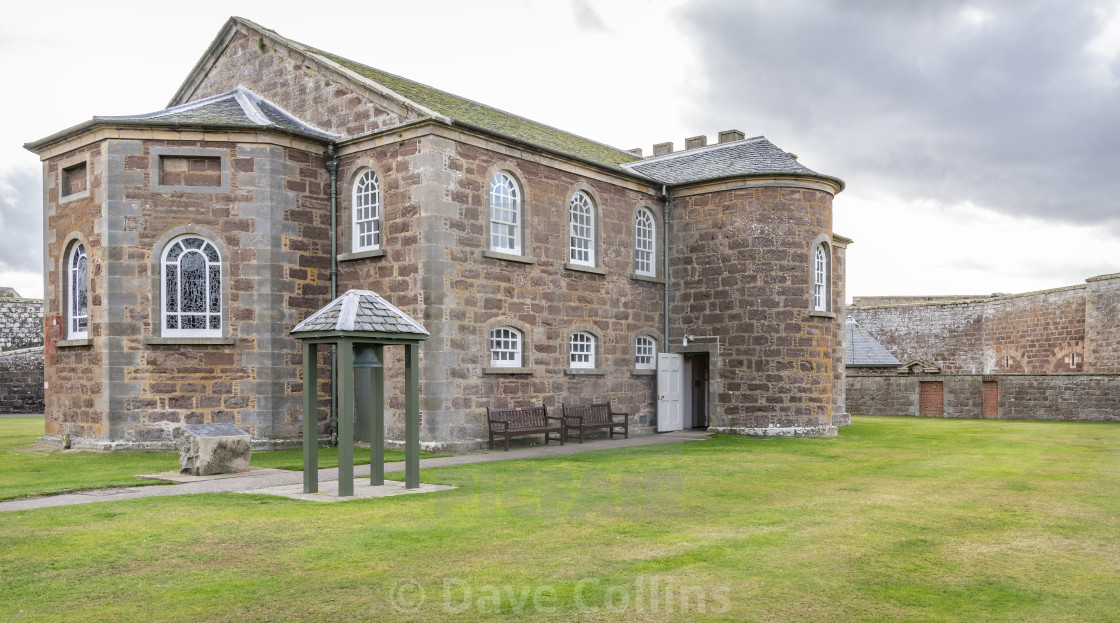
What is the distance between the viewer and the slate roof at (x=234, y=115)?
17484 mm

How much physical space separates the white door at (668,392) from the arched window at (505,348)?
483cm

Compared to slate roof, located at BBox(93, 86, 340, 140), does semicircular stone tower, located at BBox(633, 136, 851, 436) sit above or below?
below

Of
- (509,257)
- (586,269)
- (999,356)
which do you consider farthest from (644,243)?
(999,356)

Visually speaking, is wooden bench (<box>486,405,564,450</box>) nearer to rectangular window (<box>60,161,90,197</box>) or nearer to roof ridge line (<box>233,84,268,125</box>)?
roof ridge line (<box>233,84,268,125</box>)

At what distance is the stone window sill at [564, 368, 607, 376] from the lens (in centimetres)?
2001

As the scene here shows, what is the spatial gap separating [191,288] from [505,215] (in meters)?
6.25

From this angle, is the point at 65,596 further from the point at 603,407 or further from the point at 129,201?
the point at 603,407

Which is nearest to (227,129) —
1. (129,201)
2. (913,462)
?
(129,201)

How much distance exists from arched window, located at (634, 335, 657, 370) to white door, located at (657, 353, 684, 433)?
0.33 metres

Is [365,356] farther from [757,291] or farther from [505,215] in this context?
[757,291]

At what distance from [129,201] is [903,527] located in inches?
577

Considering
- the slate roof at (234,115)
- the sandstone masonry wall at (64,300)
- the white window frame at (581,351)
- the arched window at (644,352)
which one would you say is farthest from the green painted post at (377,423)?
the arched window at (644,352)

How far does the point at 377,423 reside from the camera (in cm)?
1181

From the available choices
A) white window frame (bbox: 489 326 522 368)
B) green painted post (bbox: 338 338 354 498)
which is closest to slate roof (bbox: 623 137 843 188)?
white window frame (bbox: 489 326 522 368)
